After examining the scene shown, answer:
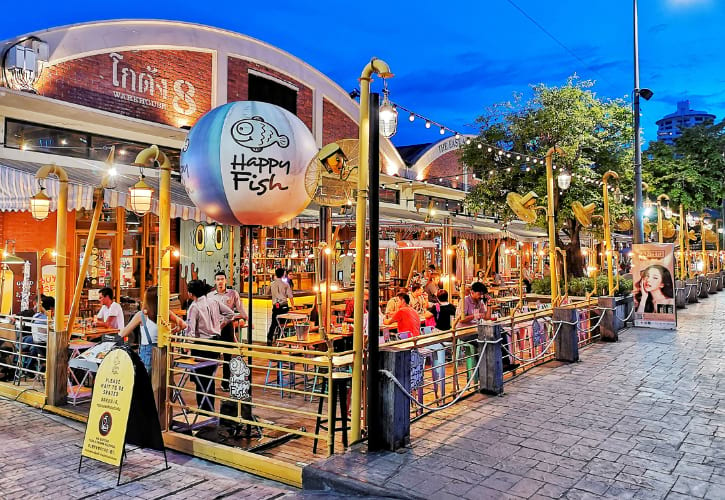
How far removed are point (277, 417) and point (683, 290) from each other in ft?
63.3

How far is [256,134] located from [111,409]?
3.06 metres

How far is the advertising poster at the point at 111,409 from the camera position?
17.0 ft

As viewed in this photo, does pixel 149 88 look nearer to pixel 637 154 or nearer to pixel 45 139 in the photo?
pixel 45 139

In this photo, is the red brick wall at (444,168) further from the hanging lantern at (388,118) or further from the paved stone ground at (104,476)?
the paved stone ground at (104,476)

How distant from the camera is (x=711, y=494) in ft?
14.5

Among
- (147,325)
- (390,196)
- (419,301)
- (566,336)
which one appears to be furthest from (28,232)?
(390,196)

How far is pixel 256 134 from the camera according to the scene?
5219 millimetres

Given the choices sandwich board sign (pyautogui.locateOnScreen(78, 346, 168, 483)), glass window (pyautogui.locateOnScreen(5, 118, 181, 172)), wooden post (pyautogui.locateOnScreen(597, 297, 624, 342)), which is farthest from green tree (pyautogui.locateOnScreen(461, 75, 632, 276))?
sandwich board sign (pyautogui.locateOnScreen(78, 346, 168, 483))

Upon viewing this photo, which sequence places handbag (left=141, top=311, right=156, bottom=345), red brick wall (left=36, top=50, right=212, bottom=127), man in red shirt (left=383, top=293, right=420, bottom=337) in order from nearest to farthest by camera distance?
handbag (left=141, top=311, right=156, bottom=345)
man in red shirt (left=383, top=293, right=420, bottom=337)
red brick wall (left=36, top=50, right=212, bottom=127)

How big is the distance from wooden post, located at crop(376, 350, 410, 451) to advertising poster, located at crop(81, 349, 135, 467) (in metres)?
2.45

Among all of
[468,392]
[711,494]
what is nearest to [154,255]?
[468,392]

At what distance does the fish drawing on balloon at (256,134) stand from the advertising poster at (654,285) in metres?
11.7

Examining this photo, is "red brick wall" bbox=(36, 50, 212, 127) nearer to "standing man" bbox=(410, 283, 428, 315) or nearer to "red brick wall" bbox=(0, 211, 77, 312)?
"red brick wall" bbox=(0, 211, 77, 312)

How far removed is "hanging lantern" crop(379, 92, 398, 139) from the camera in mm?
6039
